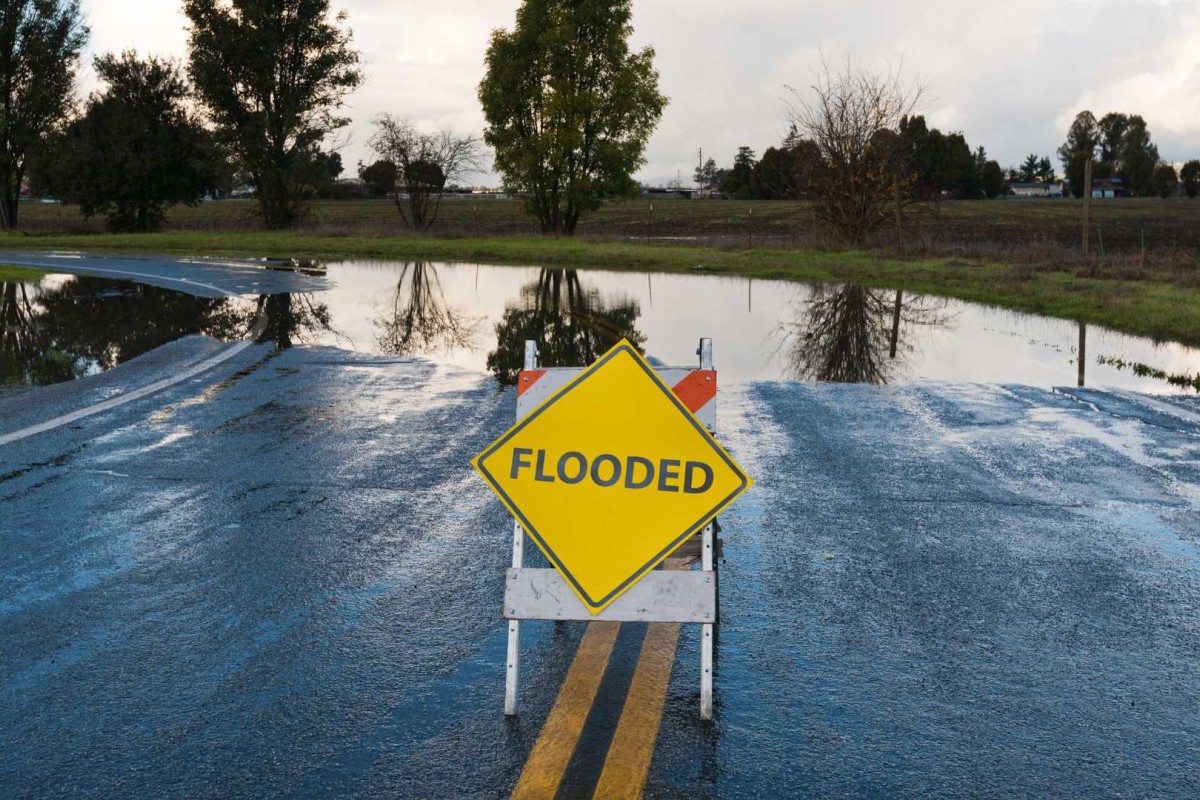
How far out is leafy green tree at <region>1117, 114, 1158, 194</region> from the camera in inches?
6585

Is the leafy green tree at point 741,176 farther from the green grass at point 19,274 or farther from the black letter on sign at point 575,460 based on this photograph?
the black letter on sign at point 575,460

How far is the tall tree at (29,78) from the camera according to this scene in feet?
Result: 194

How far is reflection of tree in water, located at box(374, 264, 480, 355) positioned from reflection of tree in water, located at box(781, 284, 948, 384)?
4.81 m

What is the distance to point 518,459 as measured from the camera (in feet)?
15.0

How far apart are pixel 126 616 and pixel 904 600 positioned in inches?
145

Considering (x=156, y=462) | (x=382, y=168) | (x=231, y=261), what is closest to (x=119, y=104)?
(x=382, y=168)

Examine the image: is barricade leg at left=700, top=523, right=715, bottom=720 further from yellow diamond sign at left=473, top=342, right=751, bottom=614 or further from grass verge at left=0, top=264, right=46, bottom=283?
grass verge at left=0, top=264, right=46, bottom=283

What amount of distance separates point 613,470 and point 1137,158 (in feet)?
615

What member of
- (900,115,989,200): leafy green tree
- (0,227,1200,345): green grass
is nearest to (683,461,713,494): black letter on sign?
(0,227,1200,345): green grass

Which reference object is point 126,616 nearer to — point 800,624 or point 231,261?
point 800,624

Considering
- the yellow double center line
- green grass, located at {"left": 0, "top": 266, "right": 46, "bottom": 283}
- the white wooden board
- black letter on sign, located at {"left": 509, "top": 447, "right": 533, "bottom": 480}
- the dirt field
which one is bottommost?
the yellow double center line

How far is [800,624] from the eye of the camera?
527 cm

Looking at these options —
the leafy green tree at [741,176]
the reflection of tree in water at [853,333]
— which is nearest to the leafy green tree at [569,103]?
the reflection of tree in water at [853,333]

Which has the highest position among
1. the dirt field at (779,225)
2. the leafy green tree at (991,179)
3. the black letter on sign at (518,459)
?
the leafy green tree at (991,179)
